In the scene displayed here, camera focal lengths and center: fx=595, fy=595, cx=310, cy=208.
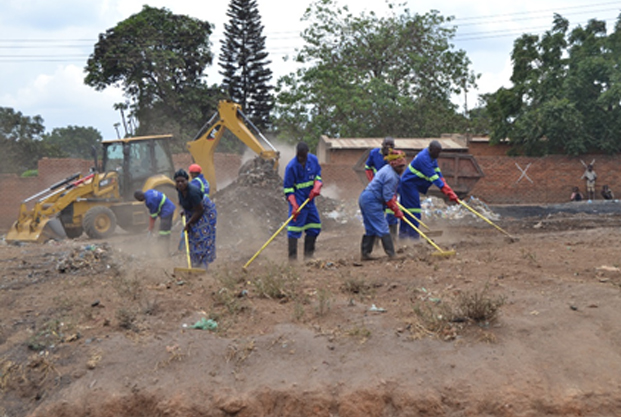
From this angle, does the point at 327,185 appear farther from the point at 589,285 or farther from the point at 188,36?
the point at 589,285

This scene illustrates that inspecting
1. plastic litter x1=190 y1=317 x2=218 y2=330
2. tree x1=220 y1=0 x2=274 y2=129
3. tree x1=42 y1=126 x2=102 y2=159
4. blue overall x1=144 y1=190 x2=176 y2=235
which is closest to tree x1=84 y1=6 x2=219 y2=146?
tree x1=220 y1=0 x2=274 y2=129

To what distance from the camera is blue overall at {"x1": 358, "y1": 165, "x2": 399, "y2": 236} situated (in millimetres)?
7574

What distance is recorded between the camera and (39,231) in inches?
531

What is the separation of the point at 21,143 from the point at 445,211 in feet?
90.4

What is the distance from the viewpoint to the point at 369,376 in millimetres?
4117

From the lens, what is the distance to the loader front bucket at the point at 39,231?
44.3 feet

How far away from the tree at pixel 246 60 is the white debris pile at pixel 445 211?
67.9ft

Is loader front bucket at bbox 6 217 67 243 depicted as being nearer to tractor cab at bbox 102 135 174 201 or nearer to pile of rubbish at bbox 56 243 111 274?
tractor cab at bbox 102 135 174 201

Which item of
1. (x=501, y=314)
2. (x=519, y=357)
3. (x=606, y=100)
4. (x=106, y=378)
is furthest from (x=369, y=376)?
(x=606, y=100)

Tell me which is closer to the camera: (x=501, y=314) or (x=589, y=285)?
(x=501, y=314)

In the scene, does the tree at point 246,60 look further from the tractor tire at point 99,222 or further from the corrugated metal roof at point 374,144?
the tractor tire at point 99,222

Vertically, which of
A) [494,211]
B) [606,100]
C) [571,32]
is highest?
[571,32]

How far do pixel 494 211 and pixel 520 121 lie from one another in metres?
8.51

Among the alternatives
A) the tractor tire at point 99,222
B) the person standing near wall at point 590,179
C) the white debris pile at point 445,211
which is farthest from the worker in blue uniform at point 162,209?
the person standing near wall at point 590,179
